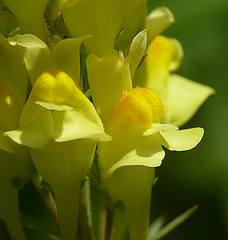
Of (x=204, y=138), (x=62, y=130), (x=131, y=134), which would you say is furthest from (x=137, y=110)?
(x=204, y=138)

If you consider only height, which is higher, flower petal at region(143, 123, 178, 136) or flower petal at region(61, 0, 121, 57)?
flower petal at region(61, 0, 121, 57)

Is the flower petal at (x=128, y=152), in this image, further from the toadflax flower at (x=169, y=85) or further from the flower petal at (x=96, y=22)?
the toadflax flower at (x=169, y=85)

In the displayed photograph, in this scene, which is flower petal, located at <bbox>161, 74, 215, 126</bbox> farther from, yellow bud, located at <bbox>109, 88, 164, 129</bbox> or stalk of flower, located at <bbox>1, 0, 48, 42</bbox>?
stalk of flower, located at <bbox>1, 0, 48, 42</bbox>

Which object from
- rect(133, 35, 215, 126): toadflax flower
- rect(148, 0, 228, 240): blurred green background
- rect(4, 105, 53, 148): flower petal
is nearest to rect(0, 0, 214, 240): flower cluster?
rect(4, 105, 53, 148): flower petal

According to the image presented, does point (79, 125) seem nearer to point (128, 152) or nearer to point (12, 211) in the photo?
point (128, 152)

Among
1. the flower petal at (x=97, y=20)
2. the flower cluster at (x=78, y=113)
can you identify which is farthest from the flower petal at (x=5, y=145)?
the flower petal at (x=97, y=20)

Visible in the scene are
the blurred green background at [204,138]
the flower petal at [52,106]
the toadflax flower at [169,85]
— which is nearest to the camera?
the flower petal at [52,106]
